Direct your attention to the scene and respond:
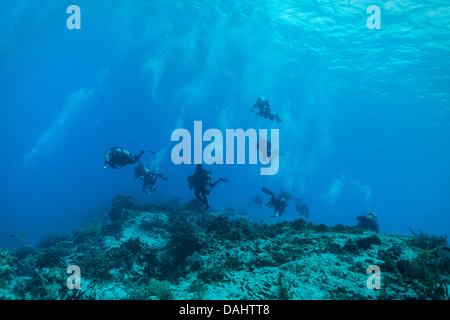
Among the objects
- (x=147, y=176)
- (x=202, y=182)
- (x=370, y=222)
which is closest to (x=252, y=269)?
(x=202, y=182)

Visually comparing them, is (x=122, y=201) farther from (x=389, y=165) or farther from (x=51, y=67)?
(x=389, y=165)

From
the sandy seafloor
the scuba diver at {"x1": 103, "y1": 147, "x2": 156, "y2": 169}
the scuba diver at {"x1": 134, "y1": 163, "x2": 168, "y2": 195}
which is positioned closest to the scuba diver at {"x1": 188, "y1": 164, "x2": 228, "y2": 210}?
the sandy seafloor

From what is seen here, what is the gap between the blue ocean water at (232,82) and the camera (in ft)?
82.8

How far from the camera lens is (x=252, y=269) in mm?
5012

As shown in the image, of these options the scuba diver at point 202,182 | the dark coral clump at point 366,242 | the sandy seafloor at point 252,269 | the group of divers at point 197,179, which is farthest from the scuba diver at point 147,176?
the dark coral clump at point 366,242

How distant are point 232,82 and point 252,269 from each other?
186 feet

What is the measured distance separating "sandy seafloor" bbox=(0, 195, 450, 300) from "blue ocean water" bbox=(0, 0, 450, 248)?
4561mm

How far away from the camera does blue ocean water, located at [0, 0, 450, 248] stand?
25234mm

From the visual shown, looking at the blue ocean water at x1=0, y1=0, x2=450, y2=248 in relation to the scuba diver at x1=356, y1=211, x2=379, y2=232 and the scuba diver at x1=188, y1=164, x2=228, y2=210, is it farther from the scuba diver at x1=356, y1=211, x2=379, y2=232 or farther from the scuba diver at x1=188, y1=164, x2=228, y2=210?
the scuba diver at x1=356, y1=211, x2=379, y2=232

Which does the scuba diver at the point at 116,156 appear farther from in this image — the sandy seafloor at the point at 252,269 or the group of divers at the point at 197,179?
the sandy seafloor at the point at 252,269

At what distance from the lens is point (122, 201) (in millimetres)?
12359
